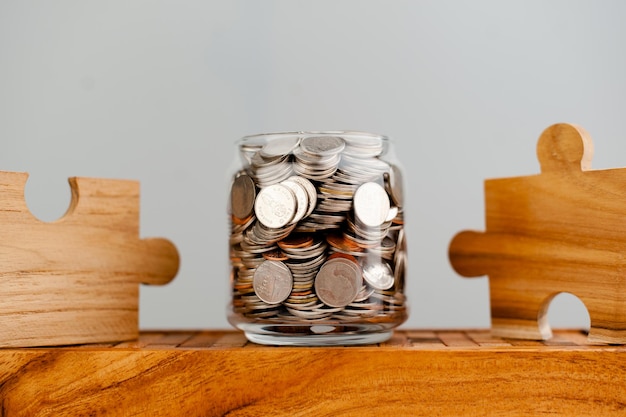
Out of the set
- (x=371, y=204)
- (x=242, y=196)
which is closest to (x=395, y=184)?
(x=371, y=204)

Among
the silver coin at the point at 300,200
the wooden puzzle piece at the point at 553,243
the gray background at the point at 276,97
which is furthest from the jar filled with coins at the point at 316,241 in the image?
the gray background at the point at 276,97

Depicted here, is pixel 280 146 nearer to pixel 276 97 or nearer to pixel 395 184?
pixel 395 184

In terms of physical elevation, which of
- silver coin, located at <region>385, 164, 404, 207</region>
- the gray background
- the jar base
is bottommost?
the jar base

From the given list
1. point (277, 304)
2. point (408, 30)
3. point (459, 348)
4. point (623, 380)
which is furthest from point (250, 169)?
point (408, 30)

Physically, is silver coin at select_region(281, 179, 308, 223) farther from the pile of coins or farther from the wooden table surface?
the wooden table surface

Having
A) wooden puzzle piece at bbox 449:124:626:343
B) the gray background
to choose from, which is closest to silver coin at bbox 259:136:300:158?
Answer: wooden puzzle piece at bbox 449:124:626:343

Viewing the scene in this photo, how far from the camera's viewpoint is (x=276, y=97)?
1243 millimetres

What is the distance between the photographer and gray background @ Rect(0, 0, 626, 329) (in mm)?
1219

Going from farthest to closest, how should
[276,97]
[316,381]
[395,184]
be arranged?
[276,97]
[395,184]
[316,381]

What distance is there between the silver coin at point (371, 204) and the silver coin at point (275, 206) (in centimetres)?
7

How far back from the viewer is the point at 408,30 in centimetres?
123

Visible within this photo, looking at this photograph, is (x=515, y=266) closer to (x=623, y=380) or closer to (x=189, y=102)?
(x=623, y=380)

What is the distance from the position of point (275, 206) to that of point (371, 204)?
102mm

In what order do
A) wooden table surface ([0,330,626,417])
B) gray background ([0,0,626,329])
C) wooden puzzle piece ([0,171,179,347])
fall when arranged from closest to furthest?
wooden table surface ([0,330,626,417]), wooden puzzle piece ([0,171,179,347]), gray background ([0,0,626,329])
